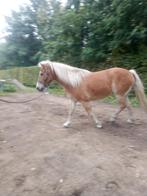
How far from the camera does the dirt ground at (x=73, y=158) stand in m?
4.50

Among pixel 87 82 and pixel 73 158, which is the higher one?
pixel 87 82

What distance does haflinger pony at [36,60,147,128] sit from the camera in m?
6.93

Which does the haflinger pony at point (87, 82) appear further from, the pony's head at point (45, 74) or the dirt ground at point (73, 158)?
the dirt ground at point (73, 158)

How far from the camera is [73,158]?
5.23 meters

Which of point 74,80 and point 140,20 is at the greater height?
point 140,20

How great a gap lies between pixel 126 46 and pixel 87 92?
7177 millimetres

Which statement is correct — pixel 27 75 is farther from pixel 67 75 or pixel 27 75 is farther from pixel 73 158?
pixel 73 158

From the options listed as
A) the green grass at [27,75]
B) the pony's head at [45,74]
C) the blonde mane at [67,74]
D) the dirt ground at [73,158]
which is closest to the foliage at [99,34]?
the green grass at [27,75]

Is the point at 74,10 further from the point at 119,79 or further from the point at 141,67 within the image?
the point at 119,79

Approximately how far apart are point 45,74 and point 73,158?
7.68 ft

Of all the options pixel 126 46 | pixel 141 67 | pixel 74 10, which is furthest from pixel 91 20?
pixel 141 67

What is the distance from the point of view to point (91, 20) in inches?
588

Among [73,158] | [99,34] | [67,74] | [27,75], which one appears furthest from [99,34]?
[73,158]

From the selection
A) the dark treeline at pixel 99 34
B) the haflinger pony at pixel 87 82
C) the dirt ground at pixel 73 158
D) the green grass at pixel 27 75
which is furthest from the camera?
the green grass at pixel 27 75
